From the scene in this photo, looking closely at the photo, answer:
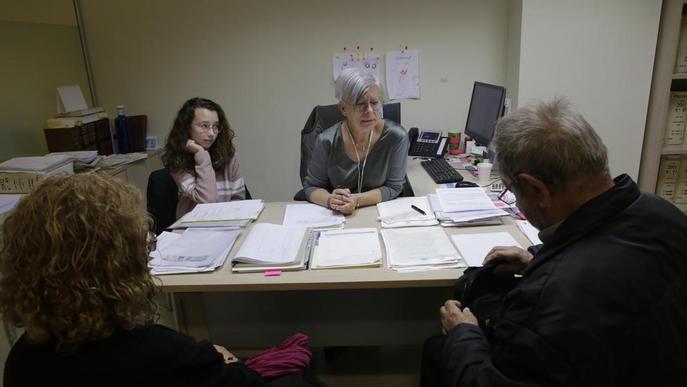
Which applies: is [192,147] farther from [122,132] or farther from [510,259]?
[510,259]

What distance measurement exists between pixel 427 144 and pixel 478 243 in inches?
64.2

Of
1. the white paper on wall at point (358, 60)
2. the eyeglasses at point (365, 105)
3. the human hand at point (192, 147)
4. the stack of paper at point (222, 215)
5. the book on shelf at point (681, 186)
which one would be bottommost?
the book on shelf at point (681, 186)

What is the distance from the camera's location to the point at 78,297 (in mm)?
829

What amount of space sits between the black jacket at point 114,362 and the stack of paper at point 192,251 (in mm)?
595

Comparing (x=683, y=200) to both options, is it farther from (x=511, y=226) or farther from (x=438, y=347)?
(x=438, y=347)

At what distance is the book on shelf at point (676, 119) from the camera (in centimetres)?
273

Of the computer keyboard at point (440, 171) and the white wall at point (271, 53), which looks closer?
the computer keyboard at point (440, 171)

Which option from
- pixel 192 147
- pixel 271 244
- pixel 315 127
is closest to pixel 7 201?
pixel 192 147

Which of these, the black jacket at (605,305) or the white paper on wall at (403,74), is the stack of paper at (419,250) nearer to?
the black jacket at (605,305)

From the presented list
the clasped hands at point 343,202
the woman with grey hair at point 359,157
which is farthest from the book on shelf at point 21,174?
the clasped hands at point 343,202

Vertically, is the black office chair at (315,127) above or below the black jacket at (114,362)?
Result: above

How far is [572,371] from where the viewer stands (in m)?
0.84

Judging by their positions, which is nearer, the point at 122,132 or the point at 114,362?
the point at 114,362

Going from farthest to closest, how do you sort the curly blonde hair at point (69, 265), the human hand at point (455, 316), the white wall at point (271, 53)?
the white wall at point (271, 53)
the human hand at point (455, 316)
the curly blonde hair at point (69, 265)
